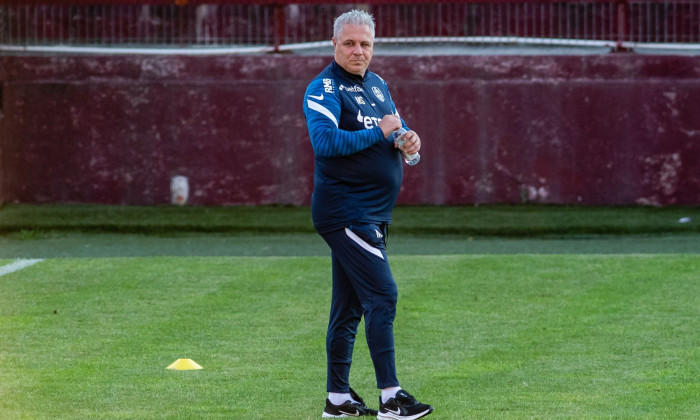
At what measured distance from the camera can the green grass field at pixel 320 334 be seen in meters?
Answer: 6.62

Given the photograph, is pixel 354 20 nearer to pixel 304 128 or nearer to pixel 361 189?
pixel 361 189

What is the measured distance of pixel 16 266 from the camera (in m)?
12.3

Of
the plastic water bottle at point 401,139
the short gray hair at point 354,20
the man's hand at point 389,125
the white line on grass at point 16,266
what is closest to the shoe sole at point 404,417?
the plastic water bottle at point 401,139

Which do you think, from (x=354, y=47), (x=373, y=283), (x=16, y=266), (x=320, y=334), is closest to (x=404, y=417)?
(x=373, y=283)

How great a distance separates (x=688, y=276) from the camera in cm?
1119

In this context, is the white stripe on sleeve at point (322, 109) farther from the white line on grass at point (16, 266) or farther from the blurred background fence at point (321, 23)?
the blurred background fence at point (321, 23)

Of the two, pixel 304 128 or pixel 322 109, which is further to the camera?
pixel 304 128

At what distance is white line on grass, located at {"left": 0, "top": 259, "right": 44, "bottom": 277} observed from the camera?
1200 centimetres

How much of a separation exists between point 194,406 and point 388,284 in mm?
1265

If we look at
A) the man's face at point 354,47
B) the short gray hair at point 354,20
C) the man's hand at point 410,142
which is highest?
the short gray hair at point 354,20

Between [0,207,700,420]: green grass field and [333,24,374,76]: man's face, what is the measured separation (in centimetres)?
173

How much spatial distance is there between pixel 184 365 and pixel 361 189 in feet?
6.95

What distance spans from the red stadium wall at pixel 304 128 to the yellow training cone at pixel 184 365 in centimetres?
973

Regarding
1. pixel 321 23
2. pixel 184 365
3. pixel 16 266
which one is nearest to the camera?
pixel 184 365
